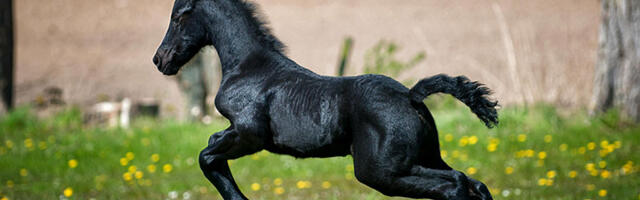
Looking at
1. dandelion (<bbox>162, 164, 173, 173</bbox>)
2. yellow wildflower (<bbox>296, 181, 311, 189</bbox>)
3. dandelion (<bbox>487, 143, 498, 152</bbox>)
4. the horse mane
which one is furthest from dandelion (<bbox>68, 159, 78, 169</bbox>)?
the horse mane

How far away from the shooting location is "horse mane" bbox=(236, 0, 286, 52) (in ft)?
11.6

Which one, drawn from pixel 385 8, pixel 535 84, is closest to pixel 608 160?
pixel 535 84

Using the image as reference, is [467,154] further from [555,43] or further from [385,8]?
[385,8]

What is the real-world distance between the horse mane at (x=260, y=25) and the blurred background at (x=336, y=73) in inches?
2.6

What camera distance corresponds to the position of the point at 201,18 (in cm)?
351

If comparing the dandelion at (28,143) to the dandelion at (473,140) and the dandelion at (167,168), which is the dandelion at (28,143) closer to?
the dandelion at (167,168)

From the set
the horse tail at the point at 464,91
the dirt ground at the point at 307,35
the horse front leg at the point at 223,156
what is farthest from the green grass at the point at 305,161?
the dirt ground at the point at 307,35

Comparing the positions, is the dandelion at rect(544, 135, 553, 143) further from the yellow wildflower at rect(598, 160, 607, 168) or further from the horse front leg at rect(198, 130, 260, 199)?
the horse front leg at rect(198, 130, 260, 199)

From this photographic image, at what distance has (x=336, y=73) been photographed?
436 inches

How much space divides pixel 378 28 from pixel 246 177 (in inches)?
340

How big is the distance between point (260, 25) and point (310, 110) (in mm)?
560

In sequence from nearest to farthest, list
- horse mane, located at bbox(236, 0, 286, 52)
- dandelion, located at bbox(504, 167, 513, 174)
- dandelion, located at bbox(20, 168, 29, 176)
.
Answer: horse mane, located at bbox(236, 0, 286, 52) < dandelion, located at bbox(504, 167, 513, 174) < dandelion, located at bbox(20, 168, 29, 176)

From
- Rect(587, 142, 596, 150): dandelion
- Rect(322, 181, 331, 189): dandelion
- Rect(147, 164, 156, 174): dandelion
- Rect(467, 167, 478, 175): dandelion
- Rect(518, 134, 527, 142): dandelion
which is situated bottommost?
Rect(147, 164, 156, 174): dandelion

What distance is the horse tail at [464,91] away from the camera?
10.2ft
